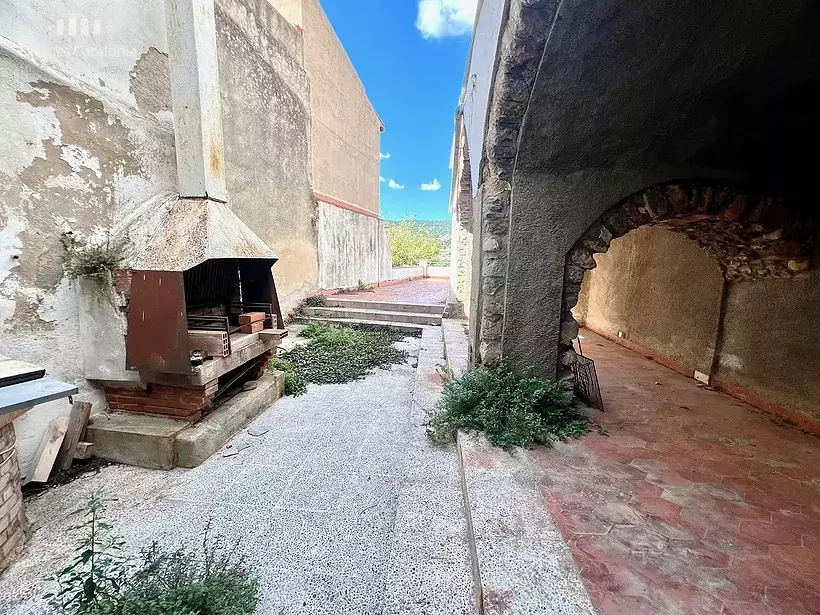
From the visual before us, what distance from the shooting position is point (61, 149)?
2420 millimetres

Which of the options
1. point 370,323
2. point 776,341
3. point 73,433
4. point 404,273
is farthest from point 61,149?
point 404,273

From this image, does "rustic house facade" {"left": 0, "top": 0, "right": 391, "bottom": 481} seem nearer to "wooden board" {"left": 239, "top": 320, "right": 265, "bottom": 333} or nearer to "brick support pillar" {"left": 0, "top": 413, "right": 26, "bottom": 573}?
"wooden board" {"left": 239, "top": 320, "right": 265, "bottom": 333}

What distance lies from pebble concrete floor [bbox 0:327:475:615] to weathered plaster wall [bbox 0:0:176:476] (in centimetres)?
91

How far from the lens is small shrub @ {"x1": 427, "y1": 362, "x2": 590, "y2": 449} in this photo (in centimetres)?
257

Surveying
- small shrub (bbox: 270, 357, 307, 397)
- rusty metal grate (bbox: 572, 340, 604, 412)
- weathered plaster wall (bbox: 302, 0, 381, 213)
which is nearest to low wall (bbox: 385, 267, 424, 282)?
weathered plaster wall (bbox: 302, 0, 381, 213)

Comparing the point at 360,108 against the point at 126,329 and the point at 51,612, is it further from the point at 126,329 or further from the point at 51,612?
the point at 51,612

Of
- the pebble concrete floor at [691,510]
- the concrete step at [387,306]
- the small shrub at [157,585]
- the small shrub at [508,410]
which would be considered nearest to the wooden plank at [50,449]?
the small shrub at [157,585]

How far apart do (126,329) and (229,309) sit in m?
1.18

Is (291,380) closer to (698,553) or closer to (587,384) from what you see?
(587,384)

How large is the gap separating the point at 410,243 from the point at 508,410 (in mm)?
18293

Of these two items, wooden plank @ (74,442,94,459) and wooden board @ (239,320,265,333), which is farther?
wooden board @ (239,320,265,333)

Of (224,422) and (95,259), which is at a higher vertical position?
(95,259)

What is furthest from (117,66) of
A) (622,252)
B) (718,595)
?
(622,252)

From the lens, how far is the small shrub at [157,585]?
1376 millimetres
